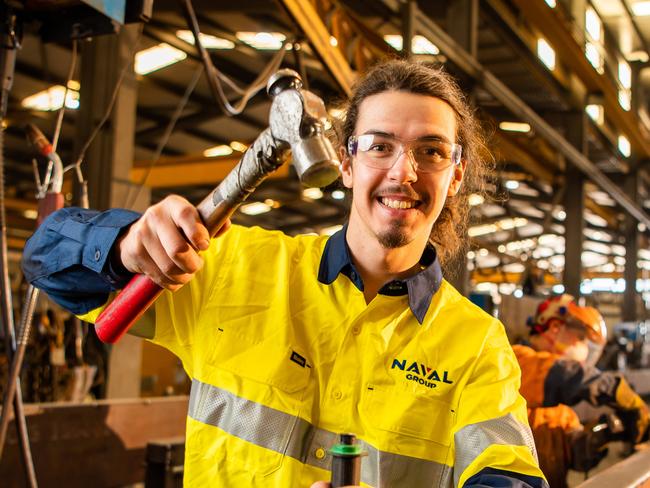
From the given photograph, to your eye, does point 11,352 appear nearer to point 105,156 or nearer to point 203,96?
point 105,156

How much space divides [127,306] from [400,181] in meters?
0.50

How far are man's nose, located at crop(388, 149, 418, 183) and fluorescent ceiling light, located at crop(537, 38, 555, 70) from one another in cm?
447

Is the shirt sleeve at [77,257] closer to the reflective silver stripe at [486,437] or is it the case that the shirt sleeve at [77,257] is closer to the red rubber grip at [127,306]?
the red rubber grip at [127,306]

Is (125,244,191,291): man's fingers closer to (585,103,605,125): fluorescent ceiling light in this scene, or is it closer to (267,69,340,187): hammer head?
(267,69,340,187): hammer head

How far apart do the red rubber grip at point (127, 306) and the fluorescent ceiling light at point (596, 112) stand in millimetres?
6100

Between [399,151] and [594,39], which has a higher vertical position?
[594,39]

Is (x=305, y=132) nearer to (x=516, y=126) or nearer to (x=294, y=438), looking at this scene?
(x=294, y=438)

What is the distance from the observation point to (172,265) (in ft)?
2.91

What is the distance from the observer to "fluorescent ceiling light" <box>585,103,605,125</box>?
6.46m

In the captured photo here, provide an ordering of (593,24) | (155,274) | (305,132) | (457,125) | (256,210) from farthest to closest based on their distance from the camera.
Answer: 1. (256,210)
2. (593,24)
3. (457,125)
4. (155,274)
5. (305,132)

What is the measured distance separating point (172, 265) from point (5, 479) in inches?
60.9

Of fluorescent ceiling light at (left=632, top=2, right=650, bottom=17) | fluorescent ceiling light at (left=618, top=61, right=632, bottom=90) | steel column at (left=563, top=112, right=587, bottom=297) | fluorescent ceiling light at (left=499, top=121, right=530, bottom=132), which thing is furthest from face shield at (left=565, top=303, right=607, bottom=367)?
fluorescent ceiling light at (left=618, top=61, right=632, bottom=90)

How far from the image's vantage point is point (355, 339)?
3.94 feet

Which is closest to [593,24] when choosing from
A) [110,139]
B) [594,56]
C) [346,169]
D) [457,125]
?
[594,56]
